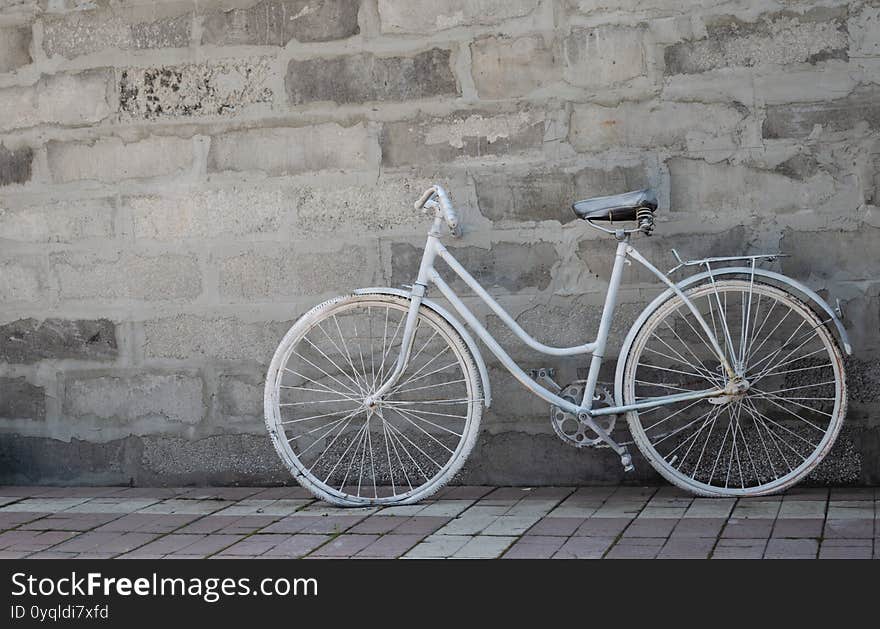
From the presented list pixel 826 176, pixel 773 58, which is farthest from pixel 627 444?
pixel 773 58

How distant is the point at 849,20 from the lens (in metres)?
4.80

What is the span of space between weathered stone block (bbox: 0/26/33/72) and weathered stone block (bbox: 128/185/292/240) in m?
0.80

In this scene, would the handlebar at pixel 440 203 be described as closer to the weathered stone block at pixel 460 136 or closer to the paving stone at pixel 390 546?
the weathered stone block at pixel 460 136

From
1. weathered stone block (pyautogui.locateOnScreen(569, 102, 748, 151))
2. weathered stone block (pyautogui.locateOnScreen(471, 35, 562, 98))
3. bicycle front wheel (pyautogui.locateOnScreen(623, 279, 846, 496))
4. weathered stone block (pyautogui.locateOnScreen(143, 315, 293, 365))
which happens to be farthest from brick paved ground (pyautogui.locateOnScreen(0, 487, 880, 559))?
weathered stone block (pyautogui.locateOnScreen(471, 35, 562, 98))

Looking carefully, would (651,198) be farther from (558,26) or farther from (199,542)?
(199,542)

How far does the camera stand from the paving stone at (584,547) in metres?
4.05

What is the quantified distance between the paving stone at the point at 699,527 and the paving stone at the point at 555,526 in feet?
1.16

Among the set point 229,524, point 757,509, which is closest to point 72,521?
point 229,524

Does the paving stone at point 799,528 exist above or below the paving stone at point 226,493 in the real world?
below

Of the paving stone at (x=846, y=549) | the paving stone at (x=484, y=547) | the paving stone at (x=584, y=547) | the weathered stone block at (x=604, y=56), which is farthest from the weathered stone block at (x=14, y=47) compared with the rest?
the paving stone at (x=846, y=549)

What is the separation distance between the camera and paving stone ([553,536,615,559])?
4051 mm

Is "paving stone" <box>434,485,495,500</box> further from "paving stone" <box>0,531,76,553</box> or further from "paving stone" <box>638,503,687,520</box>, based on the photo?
"paving stone" <box>0,531,76,553</box>

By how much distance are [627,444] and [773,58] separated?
161 centimetres

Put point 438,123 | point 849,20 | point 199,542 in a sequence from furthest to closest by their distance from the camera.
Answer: point 438,123
point 849,20
point 199,542
